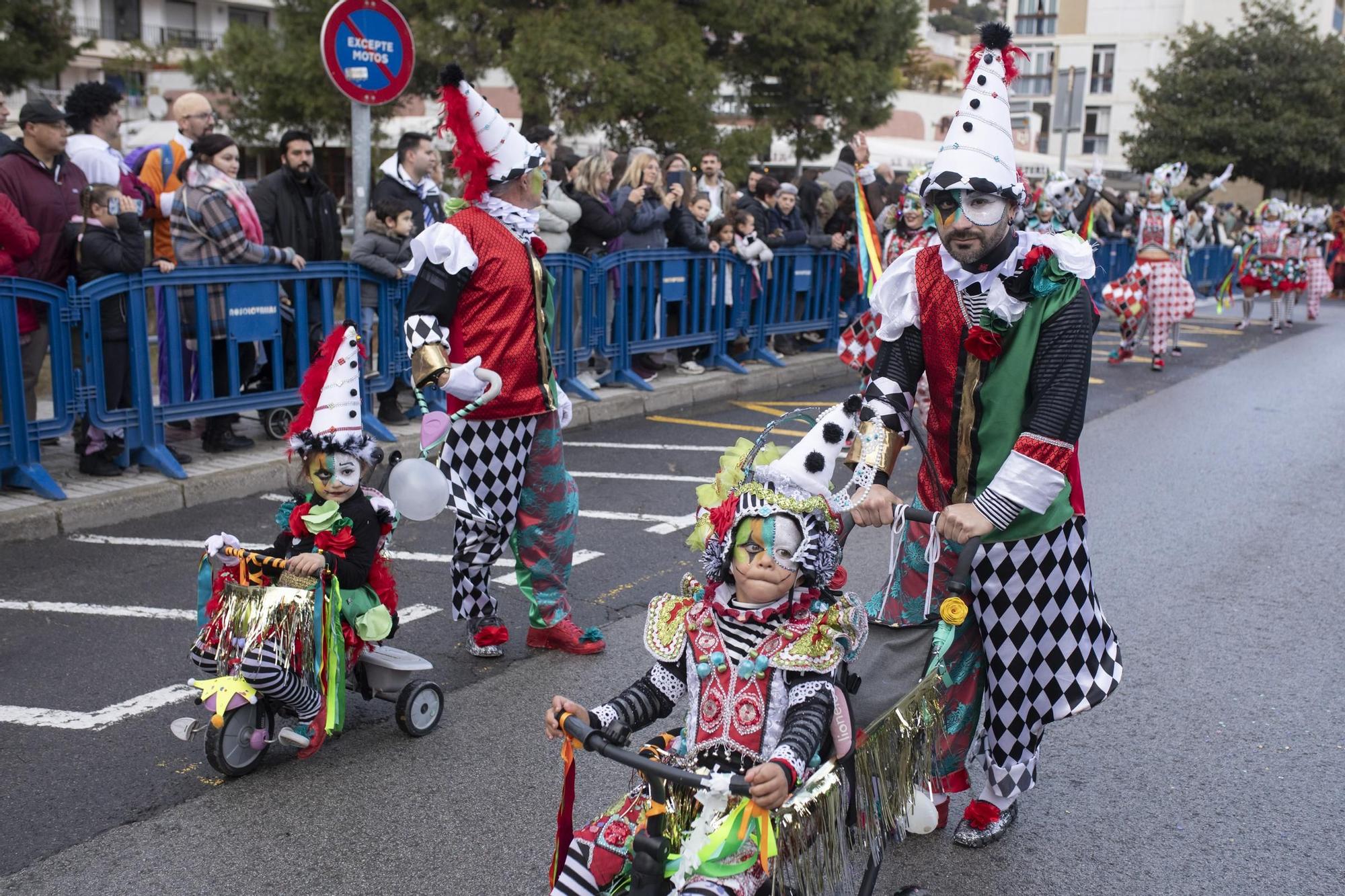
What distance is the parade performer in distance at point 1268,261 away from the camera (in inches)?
729

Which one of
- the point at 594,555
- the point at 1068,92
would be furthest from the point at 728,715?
the point at 1068,92

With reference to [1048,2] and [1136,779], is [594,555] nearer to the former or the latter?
[1136,779]

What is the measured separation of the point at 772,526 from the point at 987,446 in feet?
2.57

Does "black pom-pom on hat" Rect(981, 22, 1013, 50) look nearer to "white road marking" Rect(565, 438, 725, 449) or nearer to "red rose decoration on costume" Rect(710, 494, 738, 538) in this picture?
"red rose decoration on costume" Rect(710, 494, 738, 538)

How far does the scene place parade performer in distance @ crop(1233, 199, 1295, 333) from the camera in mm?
18516

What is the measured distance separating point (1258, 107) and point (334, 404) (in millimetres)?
35022

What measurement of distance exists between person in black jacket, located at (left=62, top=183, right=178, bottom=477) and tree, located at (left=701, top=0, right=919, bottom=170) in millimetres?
15074

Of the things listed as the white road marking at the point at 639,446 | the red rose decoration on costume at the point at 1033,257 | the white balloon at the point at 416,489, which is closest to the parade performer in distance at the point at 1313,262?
the white road marking at the point at 639,446

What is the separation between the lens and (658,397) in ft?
35.3

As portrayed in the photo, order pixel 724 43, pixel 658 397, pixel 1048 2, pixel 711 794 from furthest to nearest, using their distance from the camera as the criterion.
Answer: pixel 1048 2 → pixel 724 43 → pixel 658 397 → pixel 711 794

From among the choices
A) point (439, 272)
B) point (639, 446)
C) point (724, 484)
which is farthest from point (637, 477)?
point (724, 484)

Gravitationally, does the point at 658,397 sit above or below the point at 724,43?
below

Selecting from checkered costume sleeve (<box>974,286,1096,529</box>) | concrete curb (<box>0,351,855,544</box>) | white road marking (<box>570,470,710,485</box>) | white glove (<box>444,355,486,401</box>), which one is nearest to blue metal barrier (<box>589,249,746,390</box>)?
concrete curb (<box>0,351,855,544</box>)

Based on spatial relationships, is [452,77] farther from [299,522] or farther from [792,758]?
[792,758]
